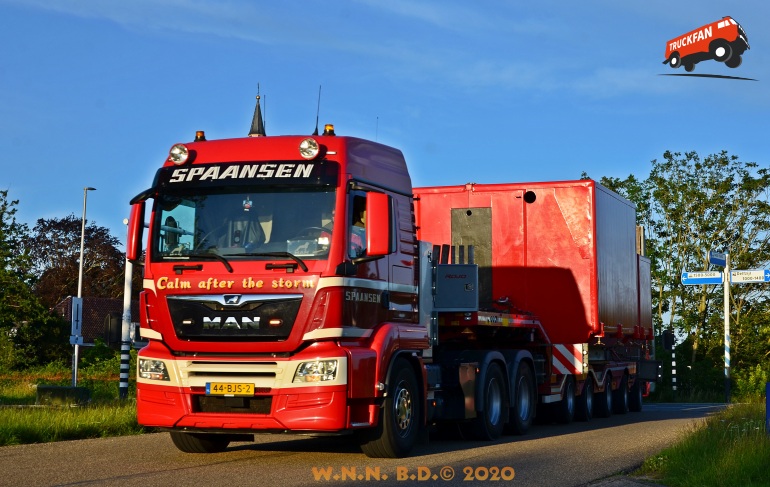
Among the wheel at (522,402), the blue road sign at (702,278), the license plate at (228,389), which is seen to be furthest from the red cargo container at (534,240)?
the blue road sign at (702,278)

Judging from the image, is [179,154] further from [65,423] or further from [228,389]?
[65,423]

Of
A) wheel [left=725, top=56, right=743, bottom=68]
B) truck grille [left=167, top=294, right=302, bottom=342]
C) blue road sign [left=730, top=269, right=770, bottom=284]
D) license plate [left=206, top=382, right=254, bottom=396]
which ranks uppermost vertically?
wheel [left=725, top=56, right=743, bottom=68]

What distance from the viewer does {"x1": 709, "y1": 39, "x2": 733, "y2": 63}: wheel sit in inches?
803

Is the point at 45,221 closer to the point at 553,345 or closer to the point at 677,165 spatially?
the point at 677,165

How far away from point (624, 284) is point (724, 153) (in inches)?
1233

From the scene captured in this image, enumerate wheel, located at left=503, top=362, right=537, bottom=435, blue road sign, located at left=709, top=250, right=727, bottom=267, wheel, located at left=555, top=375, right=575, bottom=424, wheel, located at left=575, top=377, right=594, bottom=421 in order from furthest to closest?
blue road sign, located at left=709, top=250, right=727, bottom=267
wheel, located at left=575, top=377, right=594, bottom=421
wheel, located at left=555, top=375, right=575, bottom=424
wheel, located at left=503, top=362, right=537, bottom=435

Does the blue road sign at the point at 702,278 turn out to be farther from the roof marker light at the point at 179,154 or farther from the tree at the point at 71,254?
the tree at the point at 71,254

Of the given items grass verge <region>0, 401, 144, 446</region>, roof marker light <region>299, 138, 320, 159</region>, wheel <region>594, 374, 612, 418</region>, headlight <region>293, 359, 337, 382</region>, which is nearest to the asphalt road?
grass verge <region>0, 401, 144, 446</region>

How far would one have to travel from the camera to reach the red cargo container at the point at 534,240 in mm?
17062

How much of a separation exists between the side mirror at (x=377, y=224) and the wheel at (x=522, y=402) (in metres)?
5.37

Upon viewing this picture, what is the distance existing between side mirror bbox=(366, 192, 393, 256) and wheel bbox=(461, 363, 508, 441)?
4.09 metres

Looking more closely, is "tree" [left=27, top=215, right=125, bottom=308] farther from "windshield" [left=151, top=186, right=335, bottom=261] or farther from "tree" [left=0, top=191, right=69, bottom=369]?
"windshield" [left=151, top=186, right=335, bottom=261]

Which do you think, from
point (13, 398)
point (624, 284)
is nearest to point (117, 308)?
point (13, 398)

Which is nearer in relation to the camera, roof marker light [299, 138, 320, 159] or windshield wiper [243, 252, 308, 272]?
windshield wiper [243, 252, 308, 272]
